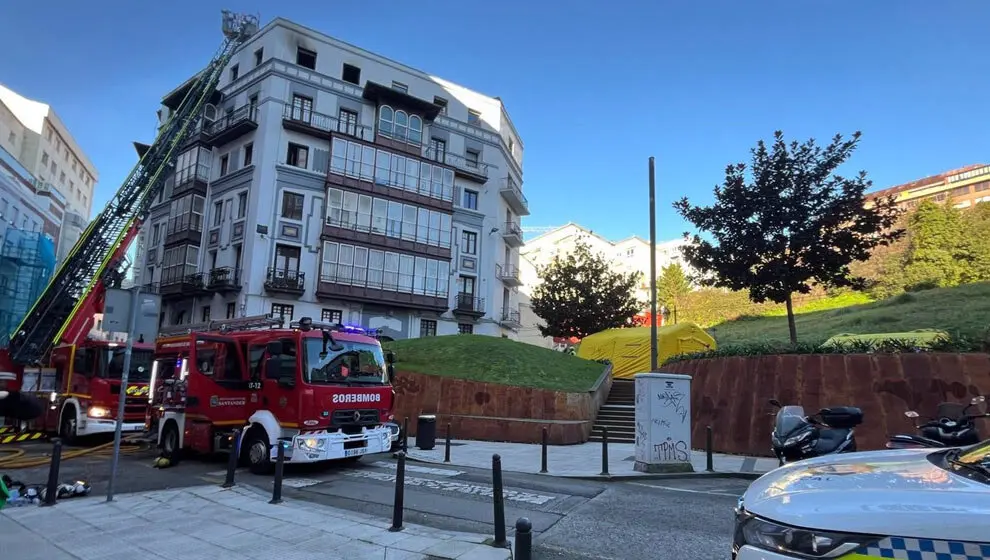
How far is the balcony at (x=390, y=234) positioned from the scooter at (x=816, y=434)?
1147 inches

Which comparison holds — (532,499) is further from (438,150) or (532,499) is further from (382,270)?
(438,150)

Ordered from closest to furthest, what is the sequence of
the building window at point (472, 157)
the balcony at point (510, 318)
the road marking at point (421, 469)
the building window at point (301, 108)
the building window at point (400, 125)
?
the road marking at point (421, 469)
the building window at point (301, 108)
the building window at point (400, 125)
the building window at point (472, 157)
the balcony at point (510, 318)

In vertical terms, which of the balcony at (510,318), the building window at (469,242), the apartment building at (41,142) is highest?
the apartment building at (41,142)

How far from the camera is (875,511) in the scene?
2.49 metres

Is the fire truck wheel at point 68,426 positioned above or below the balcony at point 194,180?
below

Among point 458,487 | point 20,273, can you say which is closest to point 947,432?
point 458,487

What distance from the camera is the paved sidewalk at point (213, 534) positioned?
18.8 ft

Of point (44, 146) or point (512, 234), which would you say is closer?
point (512, 234)

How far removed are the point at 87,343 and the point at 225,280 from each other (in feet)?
54.5

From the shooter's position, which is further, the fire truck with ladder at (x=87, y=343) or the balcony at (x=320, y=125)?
the balcony at (x=320, y=125)

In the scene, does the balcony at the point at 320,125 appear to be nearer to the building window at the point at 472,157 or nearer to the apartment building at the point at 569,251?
the building window at the point at 472,157

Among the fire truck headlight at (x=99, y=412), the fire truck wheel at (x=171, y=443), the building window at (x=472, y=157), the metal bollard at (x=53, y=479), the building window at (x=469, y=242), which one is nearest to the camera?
the metal bollard at (x=53, y=479)

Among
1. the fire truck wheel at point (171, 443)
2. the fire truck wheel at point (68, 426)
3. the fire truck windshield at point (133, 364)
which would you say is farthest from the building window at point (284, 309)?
the fire truck wheel at point (171, 443)

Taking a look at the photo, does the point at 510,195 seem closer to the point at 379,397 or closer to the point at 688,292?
the point at 688,292
